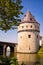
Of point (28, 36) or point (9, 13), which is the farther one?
point (28, 36)

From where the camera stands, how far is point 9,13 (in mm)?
12664

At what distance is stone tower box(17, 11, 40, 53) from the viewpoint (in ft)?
140

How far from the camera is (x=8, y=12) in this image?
12.6 m

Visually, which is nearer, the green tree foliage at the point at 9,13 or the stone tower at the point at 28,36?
the green tree foliage at the point at 9,13

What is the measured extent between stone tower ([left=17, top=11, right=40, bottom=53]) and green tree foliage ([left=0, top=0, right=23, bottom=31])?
29.2 m

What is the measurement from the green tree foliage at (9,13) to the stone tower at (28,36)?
2915 centimetres

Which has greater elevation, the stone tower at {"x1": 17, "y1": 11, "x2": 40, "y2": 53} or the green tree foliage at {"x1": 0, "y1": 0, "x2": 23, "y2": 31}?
the stone tower at {"x1": 17, "y1": 11, "x2": 40, "y2": 53}

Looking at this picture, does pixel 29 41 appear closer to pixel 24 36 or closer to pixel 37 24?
pixel 24 36

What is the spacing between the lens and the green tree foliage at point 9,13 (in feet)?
40.3

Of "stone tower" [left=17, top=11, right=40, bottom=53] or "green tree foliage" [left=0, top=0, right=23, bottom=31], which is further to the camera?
"stone tower" [left=17, top=11, right=40, bottom=53]

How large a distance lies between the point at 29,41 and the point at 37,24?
4.49m

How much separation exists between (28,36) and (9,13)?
3010 cm

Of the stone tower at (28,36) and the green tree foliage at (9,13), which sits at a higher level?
the stone tower at (28,36)

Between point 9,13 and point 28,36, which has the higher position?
point 28,36
